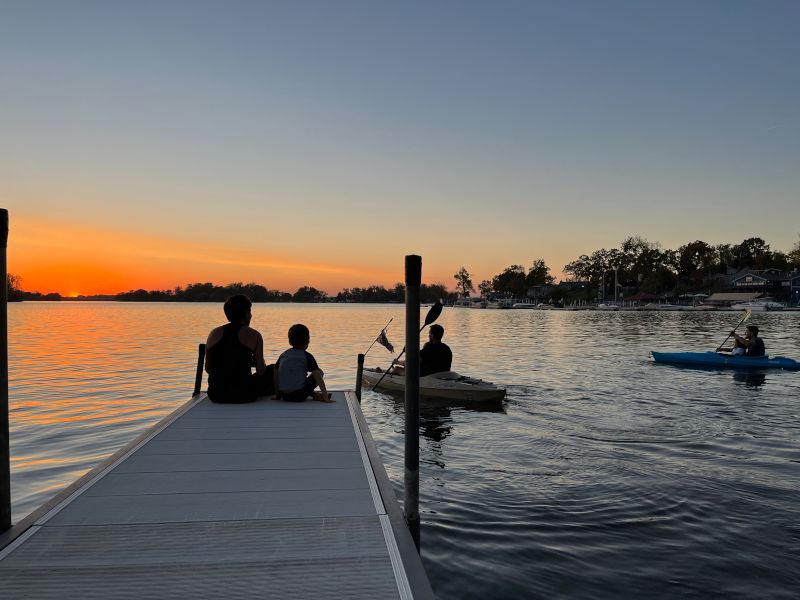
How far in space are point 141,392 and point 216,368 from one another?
473 inches

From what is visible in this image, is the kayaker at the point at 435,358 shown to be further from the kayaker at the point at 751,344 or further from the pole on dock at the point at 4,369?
the kayaker at the point at 751,344

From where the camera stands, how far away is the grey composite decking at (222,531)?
3.52 m

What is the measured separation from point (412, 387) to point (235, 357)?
4.17m

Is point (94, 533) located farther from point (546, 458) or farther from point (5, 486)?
point (546, 458)

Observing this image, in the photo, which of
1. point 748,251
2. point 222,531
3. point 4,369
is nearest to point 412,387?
point 222,531

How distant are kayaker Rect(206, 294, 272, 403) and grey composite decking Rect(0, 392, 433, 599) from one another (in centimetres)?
239

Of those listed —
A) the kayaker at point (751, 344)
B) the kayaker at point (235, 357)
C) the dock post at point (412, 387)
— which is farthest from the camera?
the kayaker at point (751, 344)

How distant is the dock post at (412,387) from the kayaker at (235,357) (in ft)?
11.3

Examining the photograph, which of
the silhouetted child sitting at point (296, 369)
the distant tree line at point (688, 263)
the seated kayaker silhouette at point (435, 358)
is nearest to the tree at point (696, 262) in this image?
the distant tree line at point (688, 263)

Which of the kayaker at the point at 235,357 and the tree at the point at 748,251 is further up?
the tree at the point at 748,251

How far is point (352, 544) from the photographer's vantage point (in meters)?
4.07

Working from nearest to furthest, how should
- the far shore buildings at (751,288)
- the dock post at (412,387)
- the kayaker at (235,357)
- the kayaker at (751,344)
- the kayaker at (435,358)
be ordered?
1. the dock post at (412,387)
2. the kayaker at (235,357)
3. the kayaker at (435,358)
4. the kayaker at (751,344)
5. the far shore buildings at (751,288)

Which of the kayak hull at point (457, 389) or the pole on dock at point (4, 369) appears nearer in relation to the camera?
the pole on dock at point (4, 369)

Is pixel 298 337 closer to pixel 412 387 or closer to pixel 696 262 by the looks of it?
pixel 412 387
